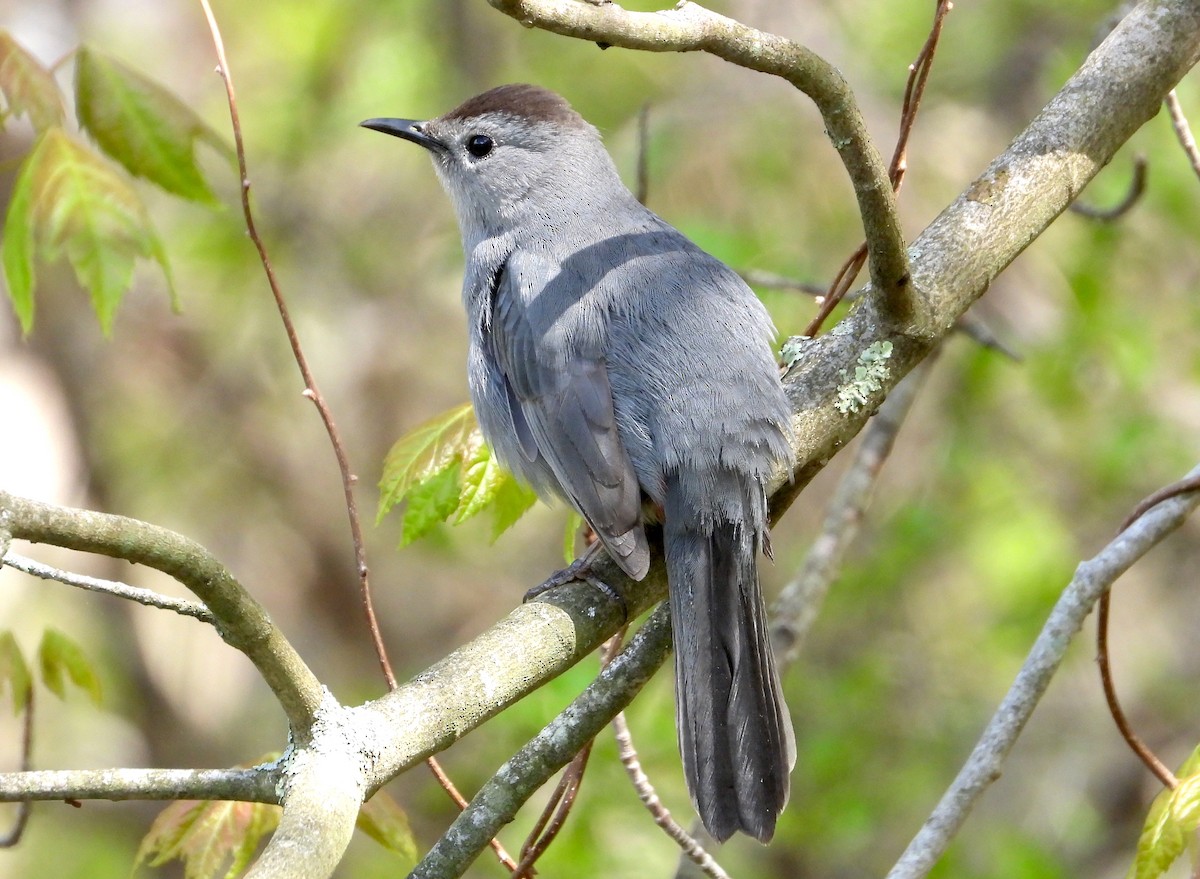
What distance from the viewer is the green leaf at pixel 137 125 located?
10.8 ft

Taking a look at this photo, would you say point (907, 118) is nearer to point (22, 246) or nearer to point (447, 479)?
point (447, 479)

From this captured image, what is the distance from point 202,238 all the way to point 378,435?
159 cm

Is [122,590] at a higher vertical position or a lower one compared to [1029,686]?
lower

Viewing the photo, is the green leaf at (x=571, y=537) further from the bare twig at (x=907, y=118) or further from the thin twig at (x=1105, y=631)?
the thin twig at (x=1105, y=631)

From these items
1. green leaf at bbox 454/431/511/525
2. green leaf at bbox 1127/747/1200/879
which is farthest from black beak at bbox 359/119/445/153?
green leaf at bbox 1127/747/1200/879

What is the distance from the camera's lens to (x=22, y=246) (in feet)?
10.5

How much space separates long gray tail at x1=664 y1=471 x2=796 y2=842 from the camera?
2.47 metres

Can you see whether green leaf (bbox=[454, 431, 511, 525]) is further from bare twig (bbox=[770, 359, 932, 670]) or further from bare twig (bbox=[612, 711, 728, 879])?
bare twig (bbox=[770, 359, 932, 670])

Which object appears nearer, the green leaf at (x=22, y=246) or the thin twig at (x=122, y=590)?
the thin twig at (x=122, y=590)

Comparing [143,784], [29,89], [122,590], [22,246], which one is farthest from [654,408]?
[29,89]

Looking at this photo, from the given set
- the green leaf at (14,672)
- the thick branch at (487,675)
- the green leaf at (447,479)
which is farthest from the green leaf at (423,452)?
the green leaf at (14,672)

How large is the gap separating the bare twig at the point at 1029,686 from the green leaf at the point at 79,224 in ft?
7.58

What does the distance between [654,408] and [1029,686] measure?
3.64 ft

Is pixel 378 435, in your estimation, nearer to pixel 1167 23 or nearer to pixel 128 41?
pixel 128 41
